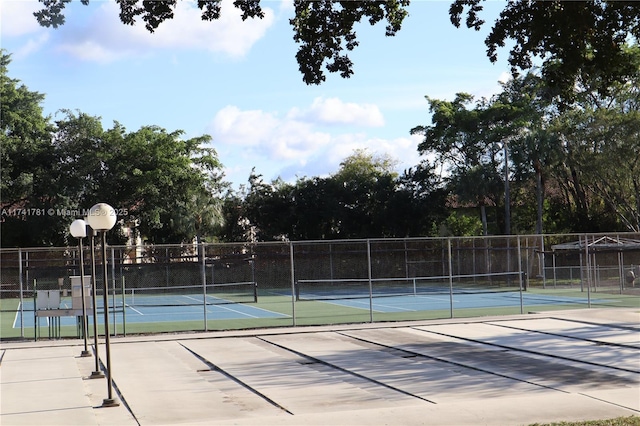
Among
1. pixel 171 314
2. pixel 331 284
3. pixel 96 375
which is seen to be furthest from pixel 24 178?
pixel 96 375

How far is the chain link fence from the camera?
3077 cm

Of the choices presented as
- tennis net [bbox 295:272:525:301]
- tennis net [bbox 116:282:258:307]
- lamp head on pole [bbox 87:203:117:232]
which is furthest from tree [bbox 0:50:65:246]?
lamp head on pole [bbox 87:203:117:232]

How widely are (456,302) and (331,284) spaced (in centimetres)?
933

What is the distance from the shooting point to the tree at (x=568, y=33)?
1312 cm

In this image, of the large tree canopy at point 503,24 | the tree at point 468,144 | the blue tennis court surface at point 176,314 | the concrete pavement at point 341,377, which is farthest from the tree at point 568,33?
the tree at point 468,144

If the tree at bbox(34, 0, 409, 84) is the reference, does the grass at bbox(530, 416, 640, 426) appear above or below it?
below

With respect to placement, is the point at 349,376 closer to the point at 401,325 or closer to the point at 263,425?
the point at 263,425

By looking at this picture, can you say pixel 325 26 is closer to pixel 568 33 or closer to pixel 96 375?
pixel 568 33

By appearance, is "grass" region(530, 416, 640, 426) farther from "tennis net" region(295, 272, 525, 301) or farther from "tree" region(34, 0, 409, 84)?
"tennis net" region(295, 272, 525, 301)

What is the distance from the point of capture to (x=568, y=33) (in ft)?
43.2

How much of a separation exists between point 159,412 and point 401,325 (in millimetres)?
13541

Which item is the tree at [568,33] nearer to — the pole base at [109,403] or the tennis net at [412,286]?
the pole base at [109,403]

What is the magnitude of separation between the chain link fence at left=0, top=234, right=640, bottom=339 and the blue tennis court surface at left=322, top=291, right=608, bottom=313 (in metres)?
0.05

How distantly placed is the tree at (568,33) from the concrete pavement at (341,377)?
5228 millimetres
